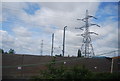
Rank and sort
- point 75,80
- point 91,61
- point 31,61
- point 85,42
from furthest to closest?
point 85,42 → point 91,61 → point 31,61 → point 75,80

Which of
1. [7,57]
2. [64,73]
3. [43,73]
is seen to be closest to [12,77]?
[7,57]

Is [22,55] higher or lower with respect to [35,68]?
higher

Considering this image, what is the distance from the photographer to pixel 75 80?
6.67 m

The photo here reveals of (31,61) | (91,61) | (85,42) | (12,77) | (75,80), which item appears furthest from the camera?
(85,42)

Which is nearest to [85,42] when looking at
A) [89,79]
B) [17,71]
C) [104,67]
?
[104,67]

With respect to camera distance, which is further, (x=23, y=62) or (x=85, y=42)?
(x=85, y=42)

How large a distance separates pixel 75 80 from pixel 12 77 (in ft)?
23.4

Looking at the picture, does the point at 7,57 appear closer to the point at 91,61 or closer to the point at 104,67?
the point at 91,61

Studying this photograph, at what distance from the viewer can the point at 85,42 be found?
20.3 metres

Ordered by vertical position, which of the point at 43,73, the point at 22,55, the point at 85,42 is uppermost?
the point at 85,42

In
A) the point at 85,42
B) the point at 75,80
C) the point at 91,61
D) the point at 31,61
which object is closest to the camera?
the point at 75,80

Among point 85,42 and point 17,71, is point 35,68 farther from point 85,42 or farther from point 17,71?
point 85,42

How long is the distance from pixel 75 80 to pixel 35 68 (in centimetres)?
728

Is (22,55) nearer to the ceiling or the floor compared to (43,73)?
nearer to the ceiling
